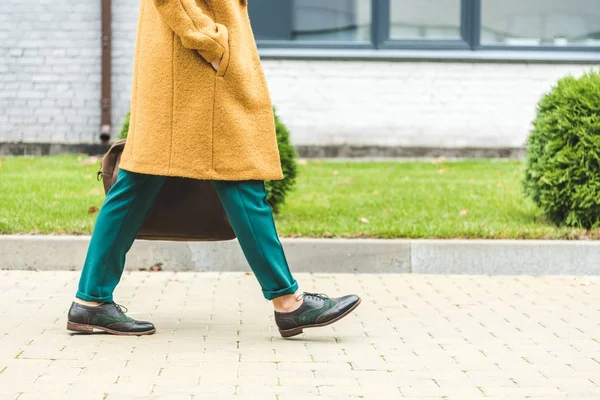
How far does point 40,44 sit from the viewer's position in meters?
12.9

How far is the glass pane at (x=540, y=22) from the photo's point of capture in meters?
13.4

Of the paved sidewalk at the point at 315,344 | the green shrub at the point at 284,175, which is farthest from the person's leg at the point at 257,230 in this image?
the green shrub at the point at 284,175

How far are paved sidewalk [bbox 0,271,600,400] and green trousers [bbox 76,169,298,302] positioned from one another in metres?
0.27

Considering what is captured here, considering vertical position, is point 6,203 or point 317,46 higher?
Answer: point 317,46

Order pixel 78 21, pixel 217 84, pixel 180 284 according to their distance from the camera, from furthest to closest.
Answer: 1. pixel 78 21
2. pixel 180 284
3. pixel 217 84

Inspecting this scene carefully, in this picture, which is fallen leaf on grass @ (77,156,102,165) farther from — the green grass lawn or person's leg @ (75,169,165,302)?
person's leg @ (75,169,165,302)

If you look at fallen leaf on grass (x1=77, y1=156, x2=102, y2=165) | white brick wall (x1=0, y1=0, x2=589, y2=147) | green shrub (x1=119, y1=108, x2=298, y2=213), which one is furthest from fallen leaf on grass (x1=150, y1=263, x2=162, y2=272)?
white brick wall (x1=0, y1=0, x2=589, y2=147)

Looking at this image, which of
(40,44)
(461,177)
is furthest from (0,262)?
(40,44)

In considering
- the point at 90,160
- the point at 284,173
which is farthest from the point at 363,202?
the point at 90,160

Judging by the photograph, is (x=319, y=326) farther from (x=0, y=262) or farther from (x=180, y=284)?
(x=0, y=262)

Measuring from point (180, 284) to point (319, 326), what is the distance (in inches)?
66.7

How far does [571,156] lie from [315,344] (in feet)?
10.7

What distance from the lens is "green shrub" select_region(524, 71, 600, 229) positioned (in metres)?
7.32

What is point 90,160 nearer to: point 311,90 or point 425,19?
point 311,90
